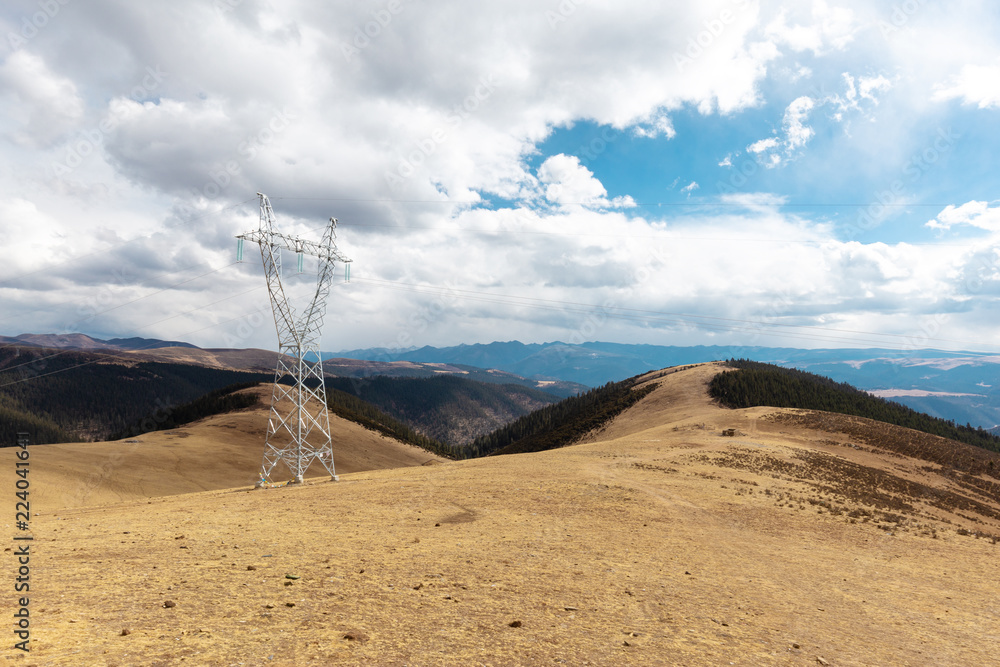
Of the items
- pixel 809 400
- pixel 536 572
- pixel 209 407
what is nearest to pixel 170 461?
pixel 536 572

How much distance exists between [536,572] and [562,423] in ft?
286

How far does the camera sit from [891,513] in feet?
83.4

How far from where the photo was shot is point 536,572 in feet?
44.0

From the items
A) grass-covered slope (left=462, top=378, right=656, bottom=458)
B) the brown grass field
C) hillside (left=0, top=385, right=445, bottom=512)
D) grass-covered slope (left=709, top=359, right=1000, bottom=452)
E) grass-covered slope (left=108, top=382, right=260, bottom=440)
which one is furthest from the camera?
grass-covered slope (left=108, top=382, right=260, bottom=440)

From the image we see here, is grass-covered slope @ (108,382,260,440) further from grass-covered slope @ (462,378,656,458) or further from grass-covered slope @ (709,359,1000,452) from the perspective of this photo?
grass-covered slope @ (709,359,1000,452)

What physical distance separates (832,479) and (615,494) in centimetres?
1838

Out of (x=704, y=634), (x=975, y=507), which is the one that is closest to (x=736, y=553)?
(x=704, y=634)

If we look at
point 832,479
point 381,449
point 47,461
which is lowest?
point 381,449

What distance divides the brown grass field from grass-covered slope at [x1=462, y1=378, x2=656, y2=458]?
4579 centimetres

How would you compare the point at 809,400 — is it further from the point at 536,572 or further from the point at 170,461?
the point at 170,461

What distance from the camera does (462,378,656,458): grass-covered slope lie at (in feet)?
257

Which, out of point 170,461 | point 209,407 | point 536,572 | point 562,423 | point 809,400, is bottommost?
point 562,423

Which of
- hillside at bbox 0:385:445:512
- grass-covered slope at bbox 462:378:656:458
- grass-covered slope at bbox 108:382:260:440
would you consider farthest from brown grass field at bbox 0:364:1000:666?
grass-covered slope at bbox 108:382:260:440

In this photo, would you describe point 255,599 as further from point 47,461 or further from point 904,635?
point 47,461
